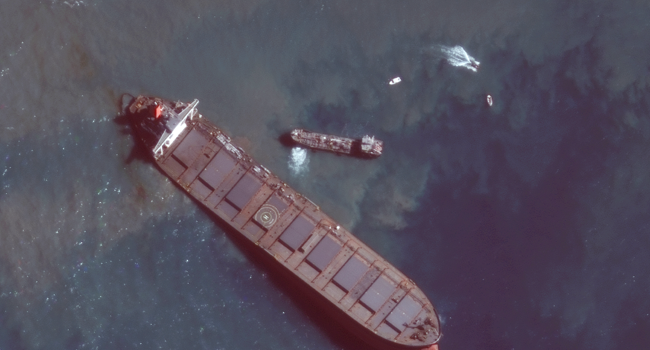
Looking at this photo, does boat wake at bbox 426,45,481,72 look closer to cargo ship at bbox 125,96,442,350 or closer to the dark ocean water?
the dark ocean water


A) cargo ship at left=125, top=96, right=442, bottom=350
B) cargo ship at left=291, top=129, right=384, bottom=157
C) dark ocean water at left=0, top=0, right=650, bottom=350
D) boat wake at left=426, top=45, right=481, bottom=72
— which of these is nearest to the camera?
dark ocean water at left=0, top=0, right=650, bottom=350

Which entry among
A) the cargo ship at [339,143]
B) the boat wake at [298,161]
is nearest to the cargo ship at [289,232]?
the boat wake at [298,161]

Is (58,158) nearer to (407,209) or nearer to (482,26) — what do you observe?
(407,209)

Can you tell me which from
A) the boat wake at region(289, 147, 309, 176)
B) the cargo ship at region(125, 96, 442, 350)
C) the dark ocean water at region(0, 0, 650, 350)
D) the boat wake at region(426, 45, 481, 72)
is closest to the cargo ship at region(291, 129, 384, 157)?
the boat wake at region(289, 147, 309, 176)

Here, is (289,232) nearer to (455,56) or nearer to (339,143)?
(339,143)

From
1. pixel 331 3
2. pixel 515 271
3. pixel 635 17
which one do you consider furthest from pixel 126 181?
pixel 635 17

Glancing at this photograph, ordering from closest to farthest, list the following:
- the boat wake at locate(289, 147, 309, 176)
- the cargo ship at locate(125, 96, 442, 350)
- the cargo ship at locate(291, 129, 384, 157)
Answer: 1. the cargo ship at locate(125, 96, 442, 350)
2. the cargo ship at locate(291, 129, 384, 157)
3. the boat wake at locate(289, 147, 309, 176)

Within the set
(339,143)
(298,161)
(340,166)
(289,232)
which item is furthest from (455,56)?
(289,232)
